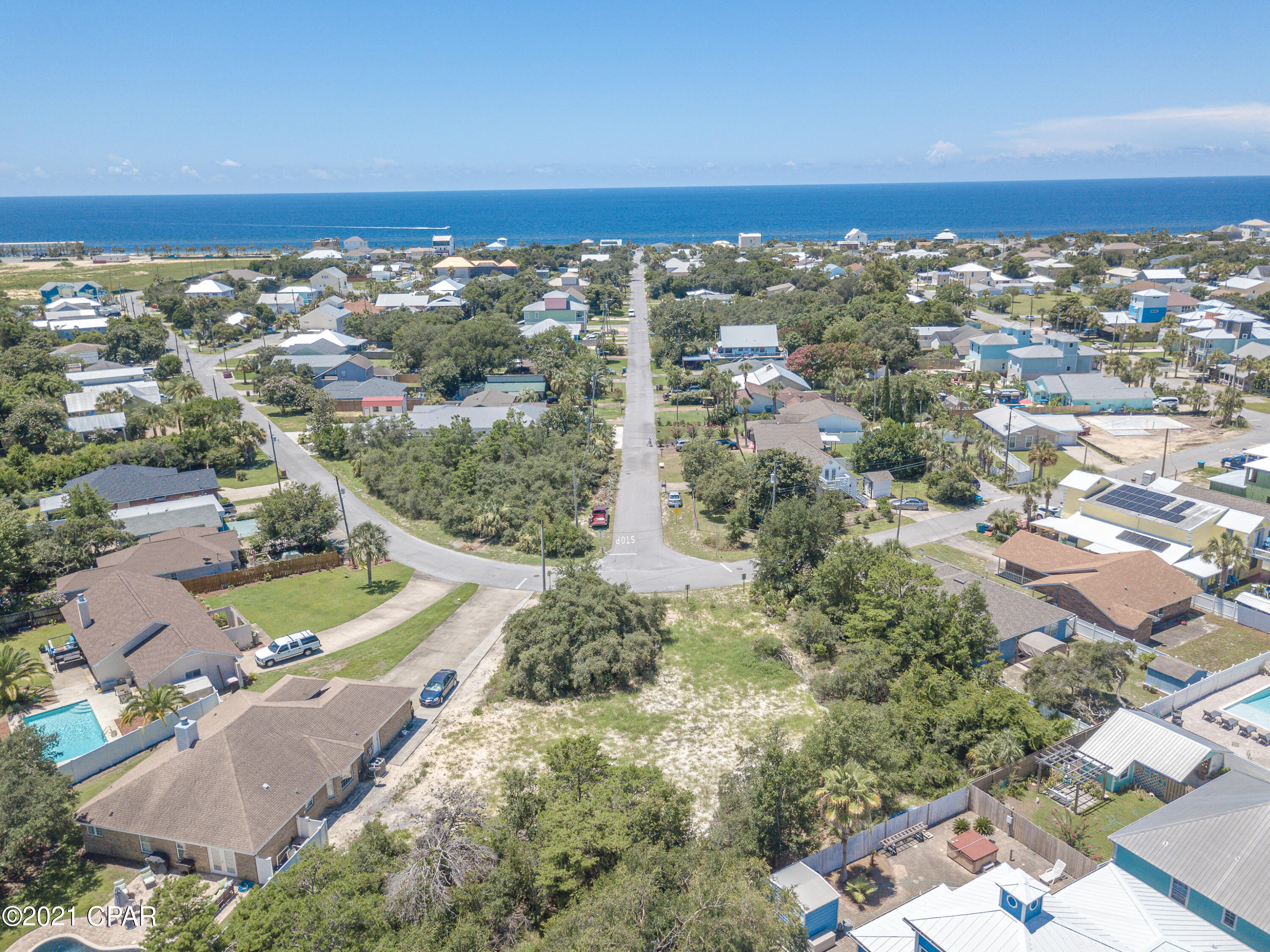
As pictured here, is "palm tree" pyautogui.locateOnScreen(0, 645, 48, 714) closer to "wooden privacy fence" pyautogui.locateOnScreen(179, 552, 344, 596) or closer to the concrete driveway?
"wooden privacy fence" pyautogui.locateOnScreen(179, 552, 344, 596)

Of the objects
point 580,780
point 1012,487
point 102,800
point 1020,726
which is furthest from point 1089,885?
point 1012,487

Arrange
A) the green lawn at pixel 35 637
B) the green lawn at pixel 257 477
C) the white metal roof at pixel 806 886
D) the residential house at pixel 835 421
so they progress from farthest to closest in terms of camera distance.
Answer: the residential house at pixel 835 421
the green lawn at pixel 257 477
the green lawn at pixel 35 637
the white metal roof at pixel 806 886

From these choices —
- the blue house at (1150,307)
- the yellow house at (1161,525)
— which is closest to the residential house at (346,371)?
the yellow house at (1161,525)

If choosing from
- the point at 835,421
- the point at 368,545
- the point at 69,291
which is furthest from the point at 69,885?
the point at 69,291

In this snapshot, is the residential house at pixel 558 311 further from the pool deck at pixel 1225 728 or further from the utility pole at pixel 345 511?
the pool deck at pixel 1225 728

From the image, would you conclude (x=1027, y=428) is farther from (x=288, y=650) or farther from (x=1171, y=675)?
(x=288, y=650)

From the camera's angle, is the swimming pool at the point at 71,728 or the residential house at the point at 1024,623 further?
the residential house at the point at 1024,623

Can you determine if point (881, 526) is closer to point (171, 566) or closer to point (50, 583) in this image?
point (171, 566)
